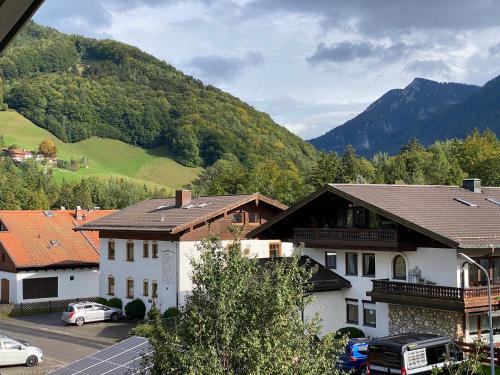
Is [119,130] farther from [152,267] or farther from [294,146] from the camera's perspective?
[152,267]

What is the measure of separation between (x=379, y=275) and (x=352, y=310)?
2500 millimetres

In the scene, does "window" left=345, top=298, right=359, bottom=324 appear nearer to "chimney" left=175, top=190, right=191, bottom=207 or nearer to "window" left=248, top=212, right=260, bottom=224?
"window" left=248, top=212, right=260, bottom=224

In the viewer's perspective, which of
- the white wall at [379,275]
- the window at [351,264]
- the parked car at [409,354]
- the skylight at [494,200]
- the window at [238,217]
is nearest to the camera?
the parked car at [409,354]

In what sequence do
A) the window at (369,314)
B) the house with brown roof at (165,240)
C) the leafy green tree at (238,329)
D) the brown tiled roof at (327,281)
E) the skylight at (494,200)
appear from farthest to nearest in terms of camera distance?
the house with brown roof at (165,240), the skylight at (494,200), the brown tiled roof at (327,281), the window at (369,314), the leafy green tree at (238,329)

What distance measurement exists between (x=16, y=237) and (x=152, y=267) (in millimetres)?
12807

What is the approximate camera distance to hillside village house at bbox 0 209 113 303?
45875mm

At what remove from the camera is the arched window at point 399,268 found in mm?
30219

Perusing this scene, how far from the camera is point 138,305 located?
41375mm

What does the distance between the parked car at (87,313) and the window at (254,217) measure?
975cm

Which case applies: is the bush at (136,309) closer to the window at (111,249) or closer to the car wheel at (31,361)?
the window at (111,249)

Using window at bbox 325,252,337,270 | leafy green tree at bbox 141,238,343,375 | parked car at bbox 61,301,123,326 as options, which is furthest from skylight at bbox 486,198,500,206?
leafy green tree at bbox 141,238,343,375

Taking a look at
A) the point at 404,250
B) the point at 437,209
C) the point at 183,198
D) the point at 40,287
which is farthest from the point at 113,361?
the point at 40,287

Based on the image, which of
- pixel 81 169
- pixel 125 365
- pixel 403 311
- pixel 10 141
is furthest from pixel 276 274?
pixel 10 141

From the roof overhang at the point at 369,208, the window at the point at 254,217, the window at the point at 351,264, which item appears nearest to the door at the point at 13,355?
the roof overhang at the point at 369,208
